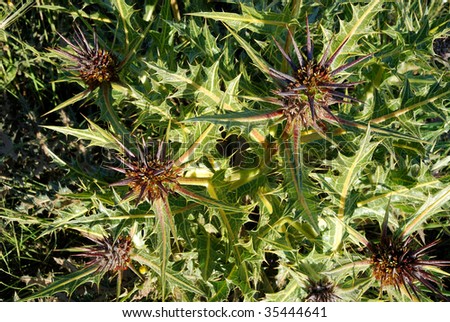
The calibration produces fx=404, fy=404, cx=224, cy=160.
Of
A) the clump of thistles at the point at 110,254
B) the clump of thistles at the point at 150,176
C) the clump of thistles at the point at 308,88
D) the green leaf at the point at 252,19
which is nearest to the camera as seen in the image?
the clump of thistles at the point at 308,88

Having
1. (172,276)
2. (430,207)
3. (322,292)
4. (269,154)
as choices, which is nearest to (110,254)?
(172,276)

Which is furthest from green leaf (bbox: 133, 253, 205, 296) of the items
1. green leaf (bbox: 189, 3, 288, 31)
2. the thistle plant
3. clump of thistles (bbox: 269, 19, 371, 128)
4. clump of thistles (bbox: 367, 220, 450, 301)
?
green leaf (bbox: 189, 3, 288, 31)

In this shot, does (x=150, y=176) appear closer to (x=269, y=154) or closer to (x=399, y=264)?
(x=269, y=154)

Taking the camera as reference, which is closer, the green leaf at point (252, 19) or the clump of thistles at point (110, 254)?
the green leaf at point (252, 19)

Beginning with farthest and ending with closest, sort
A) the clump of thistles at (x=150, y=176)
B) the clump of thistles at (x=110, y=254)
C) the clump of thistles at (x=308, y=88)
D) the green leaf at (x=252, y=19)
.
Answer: the clump of thistles at (x=110, y=254)
the green leaf at (x=252, y=19)
the clump of thistles at (x=150, y=176)
the clump of thistles at (x=308, y=88)

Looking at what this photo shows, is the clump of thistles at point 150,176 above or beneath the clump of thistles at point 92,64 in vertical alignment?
beneath

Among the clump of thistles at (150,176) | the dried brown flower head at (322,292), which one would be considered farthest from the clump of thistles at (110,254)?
the dried brown flower head at (322,292)

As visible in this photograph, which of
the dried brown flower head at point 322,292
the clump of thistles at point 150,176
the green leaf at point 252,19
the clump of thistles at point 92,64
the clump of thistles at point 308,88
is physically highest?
the green leaf at point 252,19

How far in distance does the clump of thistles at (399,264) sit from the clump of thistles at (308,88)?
1.79ft

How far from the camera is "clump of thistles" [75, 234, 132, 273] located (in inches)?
66.1

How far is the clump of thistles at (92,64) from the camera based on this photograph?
163 centimetres

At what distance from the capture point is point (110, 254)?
1683mm

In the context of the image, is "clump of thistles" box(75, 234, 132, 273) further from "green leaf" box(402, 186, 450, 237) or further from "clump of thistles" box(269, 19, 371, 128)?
"green leaf" box(402, 186, 450, 237)

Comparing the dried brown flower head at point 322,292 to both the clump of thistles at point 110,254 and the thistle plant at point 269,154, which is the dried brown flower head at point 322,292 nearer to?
the thistle plant at point 269,154
